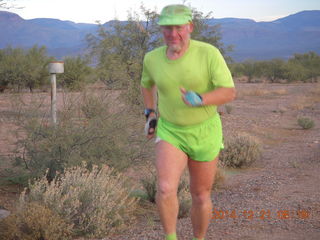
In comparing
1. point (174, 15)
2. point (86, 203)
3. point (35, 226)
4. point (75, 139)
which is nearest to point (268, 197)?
point (86, 203)

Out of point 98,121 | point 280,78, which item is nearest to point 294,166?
point 98,121

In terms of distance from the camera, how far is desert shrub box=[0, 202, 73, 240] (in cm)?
486

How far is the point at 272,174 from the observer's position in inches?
341

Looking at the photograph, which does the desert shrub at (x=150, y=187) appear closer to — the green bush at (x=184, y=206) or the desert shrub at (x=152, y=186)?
the desert shrub at (x=152, y=186)

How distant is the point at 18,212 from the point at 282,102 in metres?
21.2

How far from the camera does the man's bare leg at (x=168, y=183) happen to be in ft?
12.0

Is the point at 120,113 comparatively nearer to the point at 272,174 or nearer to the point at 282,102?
the point at 272,174

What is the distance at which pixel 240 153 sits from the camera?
32.2ft

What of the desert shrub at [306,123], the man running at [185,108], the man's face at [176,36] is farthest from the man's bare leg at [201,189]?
the desert shrub at [306,123]

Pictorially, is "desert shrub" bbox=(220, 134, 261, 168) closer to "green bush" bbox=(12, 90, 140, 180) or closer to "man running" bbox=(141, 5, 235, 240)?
"green bush" bbox=(12, 90, 140, 180)

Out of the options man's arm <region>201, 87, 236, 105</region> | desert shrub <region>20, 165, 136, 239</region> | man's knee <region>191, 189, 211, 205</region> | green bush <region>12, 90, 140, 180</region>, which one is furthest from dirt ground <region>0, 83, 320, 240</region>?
man's arm <region>201, 87, 236, 105</region>

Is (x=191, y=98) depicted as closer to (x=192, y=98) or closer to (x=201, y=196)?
(x=192, y=98)

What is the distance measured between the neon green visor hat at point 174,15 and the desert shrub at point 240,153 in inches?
249
